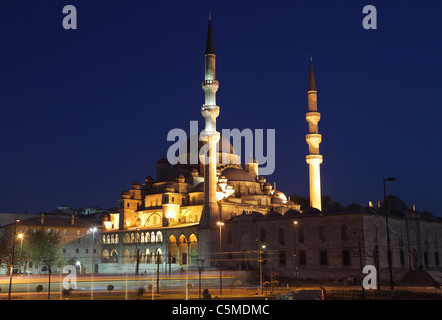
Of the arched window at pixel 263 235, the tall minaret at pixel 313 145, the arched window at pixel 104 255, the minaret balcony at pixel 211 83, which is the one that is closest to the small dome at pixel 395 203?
the tall minaret at pixel 313 145

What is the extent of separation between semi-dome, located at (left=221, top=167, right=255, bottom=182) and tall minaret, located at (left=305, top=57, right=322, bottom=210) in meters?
13.6

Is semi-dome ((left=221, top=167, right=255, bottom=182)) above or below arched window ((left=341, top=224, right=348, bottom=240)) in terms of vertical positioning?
above

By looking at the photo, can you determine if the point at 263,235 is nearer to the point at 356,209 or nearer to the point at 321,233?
the point at 321,233

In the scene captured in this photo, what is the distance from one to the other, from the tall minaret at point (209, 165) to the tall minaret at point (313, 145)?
1048 cm

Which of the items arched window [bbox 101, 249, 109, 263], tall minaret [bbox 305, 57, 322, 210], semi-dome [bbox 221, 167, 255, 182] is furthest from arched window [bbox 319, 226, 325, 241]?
arched window [bbox 101, 249, 109, 263]

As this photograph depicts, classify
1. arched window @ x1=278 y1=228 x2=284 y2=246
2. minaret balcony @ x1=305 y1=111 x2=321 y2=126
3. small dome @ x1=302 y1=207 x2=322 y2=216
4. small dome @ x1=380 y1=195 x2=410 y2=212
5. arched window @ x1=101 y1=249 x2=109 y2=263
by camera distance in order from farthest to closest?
1. arched window @ x1=101 y1=249 x2=109 y2=263
2. small dome @ x1=380 y1=195 x2=410 y2=212
3. minaret balcony @ x1=305 y1=111 x2=321 y2=126
4. arched window @ x1=278 y1=228 x2=284 y2=246
5. small dome @ x1=302 y1=207 x2=322 y2=216

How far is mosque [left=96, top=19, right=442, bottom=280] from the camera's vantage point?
45531 millimetres

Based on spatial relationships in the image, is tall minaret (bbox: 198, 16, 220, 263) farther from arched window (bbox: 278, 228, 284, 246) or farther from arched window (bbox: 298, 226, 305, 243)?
arched window (bbox: 298, 226, 305, 243)

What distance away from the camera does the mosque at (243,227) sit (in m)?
45.5

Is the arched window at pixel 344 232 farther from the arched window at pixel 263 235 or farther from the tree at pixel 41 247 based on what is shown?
the tree at pixel 41 247

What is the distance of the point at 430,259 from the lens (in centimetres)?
5284

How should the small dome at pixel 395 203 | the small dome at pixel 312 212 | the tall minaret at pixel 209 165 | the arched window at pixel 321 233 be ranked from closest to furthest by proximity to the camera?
the arched window at pixel 321 233 → the small dome at pixel 312 212 → the tall minaret at pixel 209 165 → the small dome at pixel 395 203
